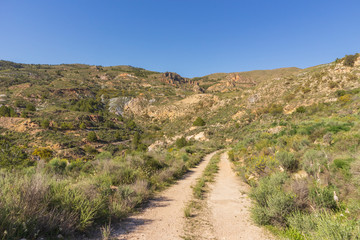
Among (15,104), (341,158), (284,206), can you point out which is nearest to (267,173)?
(341,158)

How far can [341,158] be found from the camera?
4.95m

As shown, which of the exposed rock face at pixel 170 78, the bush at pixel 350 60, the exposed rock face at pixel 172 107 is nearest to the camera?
the bush at pixel 350 60

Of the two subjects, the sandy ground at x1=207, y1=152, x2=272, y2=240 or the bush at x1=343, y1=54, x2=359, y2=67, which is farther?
the bush at x1=343, y1=54, x2=359, y2=67

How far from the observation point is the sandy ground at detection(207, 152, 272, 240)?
3912mm

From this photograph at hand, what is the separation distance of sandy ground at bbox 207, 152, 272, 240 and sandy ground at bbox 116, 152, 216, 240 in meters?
0.95

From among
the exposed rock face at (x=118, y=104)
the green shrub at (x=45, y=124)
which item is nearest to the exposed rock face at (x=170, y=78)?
the exposed rock face at (x=118, y=104)

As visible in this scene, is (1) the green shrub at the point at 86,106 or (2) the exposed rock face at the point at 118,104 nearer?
(1) the green shrub at the point at 86,106

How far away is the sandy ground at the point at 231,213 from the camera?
3912 millimetres

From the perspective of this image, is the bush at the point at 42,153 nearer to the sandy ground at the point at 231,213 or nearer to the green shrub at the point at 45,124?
the green shrub at the point at 45,124

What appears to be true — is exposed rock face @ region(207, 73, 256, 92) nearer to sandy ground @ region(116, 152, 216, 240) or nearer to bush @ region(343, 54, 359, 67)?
bush @ region(343, 54, 359, 67)

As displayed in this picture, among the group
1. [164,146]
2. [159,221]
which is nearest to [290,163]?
[159,221]

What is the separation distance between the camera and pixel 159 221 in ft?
14.5

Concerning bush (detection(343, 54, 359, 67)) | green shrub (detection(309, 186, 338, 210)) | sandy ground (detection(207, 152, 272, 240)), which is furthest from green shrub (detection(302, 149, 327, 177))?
bush (detection(343, 54, 359, 67))

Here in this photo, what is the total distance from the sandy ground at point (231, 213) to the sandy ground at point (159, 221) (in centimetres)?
95
